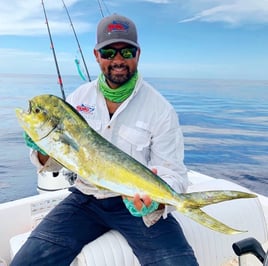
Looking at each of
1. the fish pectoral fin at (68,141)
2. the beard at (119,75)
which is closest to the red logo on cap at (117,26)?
the beard at (119,75)

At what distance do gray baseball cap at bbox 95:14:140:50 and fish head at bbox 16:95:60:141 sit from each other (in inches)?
26.2

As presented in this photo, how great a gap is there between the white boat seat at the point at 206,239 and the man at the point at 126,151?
0.19ft

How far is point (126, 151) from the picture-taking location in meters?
1.91

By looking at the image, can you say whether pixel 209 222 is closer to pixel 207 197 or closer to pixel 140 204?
pixel 207 197

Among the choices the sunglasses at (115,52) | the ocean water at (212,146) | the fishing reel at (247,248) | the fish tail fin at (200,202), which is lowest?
the ocean water at (212,146)

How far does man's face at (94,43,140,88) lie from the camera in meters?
1.79

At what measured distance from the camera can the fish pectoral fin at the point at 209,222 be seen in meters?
1.26

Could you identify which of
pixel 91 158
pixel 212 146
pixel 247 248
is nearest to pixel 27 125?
pixel 91 158

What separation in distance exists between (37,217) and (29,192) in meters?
4.14

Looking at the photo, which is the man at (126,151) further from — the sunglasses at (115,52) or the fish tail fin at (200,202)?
the fish tail fin at (200,202)

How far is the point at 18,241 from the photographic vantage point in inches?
83.1

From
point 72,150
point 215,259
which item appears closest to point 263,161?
point 215,259

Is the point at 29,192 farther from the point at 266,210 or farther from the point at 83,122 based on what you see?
the point at 83,122

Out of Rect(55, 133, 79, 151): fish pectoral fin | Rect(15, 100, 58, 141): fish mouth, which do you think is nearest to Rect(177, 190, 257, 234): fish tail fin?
Rect(55, 133, 79, 151): fish pectoral fin
